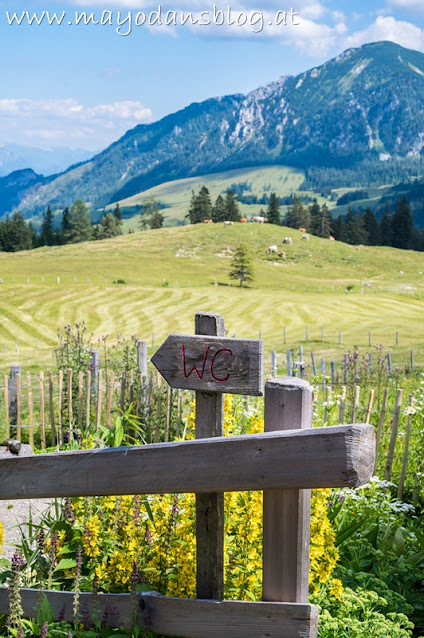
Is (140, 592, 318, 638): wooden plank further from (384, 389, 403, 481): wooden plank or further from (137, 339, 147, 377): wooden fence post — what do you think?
(137, 339, 147, 377): wooden fence post

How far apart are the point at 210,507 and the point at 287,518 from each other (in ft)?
1.35

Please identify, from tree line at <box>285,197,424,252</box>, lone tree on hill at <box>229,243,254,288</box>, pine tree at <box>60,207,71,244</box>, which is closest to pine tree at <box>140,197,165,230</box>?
pine tree at <box>60,207,71,244</box>

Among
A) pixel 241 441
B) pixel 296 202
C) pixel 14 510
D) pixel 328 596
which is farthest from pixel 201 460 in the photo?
pixel 296 202

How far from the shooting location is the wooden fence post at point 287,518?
3.31 metres

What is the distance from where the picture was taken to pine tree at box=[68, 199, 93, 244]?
119875mm

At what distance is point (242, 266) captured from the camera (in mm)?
74875

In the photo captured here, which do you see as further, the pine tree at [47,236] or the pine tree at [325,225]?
the pine tree at [325,225]

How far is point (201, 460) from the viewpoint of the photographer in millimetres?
3293

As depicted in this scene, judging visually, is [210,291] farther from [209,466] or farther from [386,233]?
[386,233]

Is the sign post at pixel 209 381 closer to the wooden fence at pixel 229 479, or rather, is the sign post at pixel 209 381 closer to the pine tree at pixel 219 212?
the wooden fence at pixel 229 479

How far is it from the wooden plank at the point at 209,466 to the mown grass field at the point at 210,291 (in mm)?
23995

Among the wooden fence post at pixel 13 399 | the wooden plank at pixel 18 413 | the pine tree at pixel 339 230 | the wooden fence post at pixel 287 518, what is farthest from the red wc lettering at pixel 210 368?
→ the pine tree at pixel 339 230

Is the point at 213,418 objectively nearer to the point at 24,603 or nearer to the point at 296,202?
the point at 24,603

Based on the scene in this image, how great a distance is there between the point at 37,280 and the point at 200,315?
222 feet
